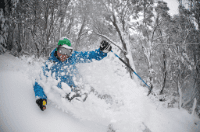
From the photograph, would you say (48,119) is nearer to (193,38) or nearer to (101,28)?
(101,28)

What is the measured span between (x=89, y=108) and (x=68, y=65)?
2.39 feet

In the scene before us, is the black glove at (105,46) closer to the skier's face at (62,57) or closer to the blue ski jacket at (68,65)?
the blue ski jacket at (68,65)

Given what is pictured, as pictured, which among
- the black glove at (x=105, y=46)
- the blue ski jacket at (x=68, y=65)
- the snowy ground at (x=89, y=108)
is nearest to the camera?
the snowy ground at (x=89, y=108)

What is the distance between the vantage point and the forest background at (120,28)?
494 cm

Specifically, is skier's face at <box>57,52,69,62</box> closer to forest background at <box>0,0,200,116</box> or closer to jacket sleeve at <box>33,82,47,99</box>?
jacket sleeve at <box>33,82,47,99</box>

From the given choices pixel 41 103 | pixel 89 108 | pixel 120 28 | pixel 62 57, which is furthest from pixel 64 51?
pixel 120 28

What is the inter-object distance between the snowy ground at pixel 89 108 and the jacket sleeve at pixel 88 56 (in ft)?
0.32

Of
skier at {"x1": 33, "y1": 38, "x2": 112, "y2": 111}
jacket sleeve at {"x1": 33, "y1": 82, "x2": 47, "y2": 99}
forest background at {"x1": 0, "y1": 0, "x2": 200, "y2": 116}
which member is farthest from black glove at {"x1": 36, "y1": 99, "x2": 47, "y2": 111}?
forest background at {"x1": 0, "y1": 0, "x2": 200, "y2": 116}

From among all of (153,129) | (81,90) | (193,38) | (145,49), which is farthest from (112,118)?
(193,38)

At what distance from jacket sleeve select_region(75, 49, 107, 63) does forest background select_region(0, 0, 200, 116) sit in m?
3.08

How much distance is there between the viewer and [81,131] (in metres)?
1.13

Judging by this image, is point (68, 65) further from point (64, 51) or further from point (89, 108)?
point (89, 108)

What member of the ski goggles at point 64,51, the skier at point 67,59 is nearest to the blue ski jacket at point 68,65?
the skier at point 67,59

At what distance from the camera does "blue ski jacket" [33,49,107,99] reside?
1428 mm
